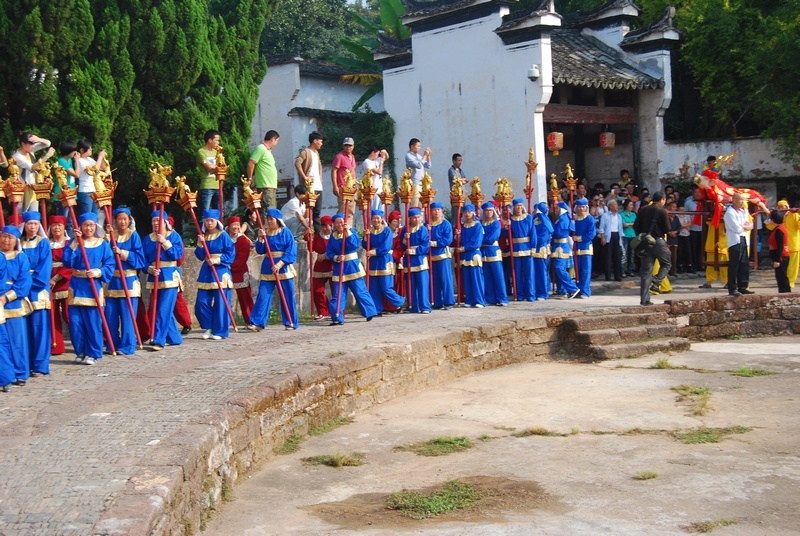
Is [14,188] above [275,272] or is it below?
above

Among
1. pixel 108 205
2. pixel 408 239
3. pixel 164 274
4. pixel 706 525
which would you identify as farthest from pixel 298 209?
pixel 706 525

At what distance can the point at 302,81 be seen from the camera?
2398 cm

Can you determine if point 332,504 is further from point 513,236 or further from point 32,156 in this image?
point 513,236

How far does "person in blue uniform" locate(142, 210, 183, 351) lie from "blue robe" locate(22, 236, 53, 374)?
1.41 metres

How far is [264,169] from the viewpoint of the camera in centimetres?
1380

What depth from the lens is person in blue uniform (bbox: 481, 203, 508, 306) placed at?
1484 cm

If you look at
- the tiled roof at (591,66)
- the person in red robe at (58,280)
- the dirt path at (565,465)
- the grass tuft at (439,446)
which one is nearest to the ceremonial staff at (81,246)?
the person in red robe at (58,280)

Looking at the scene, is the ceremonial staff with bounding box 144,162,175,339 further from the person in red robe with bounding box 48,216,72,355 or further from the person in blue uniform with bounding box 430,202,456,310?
the person in blue uniform with bounding box 430,202,456,310

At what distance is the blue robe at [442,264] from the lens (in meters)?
14.3

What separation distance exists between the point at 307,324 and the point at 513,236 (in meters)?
4.07

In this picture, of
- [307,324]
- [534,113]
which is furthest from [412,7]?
[307,324]

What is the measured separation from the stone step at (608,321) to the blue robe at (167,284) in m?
5.18

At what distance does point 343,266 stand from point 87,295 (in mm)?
3618

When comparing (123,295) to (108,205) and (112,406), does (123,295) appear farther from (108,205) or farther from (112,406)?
Result: (112,406)
